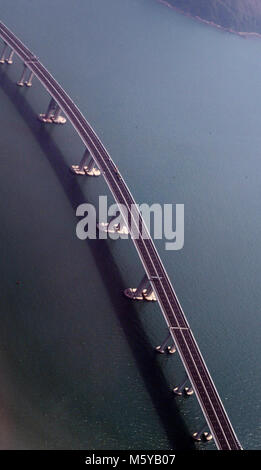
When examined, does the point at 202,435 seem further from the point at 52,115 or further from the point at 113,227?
the point at 52,115

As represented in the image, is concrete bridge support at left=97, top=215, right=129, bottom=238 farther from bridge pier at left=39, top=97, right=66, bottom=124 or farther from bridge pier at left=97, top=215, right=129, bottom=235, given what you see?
bridge pier at left=39, top=97, right=66, bottom=124

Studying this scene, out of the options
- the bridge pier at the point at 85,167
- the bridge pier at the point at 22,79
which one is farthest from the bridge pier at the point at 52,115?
the bridge pier at the point at 85,167

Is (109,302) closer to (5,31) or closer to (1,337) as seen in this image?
(1,337)

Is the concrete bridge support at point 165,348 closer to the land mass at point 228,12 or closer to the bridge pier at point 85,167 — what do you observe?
the bridge pier at point 85,167

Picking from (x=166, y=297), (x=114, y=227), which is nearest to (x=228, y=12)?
(x=114, y=227)

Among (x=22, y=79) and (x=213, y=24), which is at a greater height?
(x=213, y=24)

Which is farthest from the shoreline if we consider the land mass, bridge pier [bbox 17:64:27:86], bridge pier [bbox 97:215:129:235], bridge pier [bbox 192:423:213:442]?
bridge pier [bbox 192:423:213:442]
